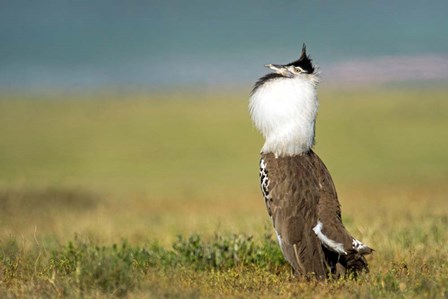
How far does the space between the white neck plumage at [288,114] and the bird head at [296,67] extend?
78mm

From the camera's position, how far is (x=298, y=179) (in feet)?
32.2

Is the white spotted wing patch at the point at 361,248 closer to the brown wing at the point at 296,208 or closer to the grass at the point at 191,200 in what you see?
the grass at the point at 191,200

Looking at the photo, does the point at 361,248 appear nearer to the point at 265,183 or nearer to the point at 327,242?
the point at 327,242

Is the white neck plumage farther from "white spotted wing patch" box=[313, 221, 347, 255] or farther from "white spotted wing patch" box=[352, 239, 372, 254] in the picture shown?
"white spotted wing patch" box=[352, 239, 372, 254]

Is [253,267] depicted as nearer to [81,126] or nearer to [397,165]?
[397,165]

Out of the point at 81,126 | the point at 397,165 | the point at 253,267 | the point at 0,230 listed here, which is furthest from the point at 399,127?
the point at 253,267

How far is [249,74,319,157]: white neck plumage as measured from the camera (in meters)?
9.88

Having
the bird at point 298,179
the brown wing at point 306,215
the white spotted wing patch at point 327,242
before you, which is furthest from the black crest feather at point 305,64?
the white spotted wing patch at point 327,242

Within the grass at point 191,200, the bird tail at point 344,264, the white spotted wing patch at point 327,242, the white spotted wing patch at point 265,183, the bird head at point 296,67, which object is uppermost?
the bird head at point 296,67

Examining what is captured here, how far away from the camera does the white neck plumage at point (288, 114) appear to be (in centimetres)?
988

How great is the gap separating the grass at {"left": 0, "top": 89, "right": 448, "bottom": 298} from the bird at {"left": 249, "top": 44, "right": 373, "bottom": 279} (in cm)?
43

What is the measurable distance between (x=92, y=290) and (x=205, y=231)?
20.1 ft

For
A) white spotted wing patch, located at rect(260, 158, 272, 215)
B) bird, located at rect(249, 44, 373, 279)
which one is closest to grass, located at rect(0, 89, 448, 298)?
bird, located at rect(249, 44, 373, 279)

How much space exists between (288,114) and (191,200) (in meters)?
13.2
